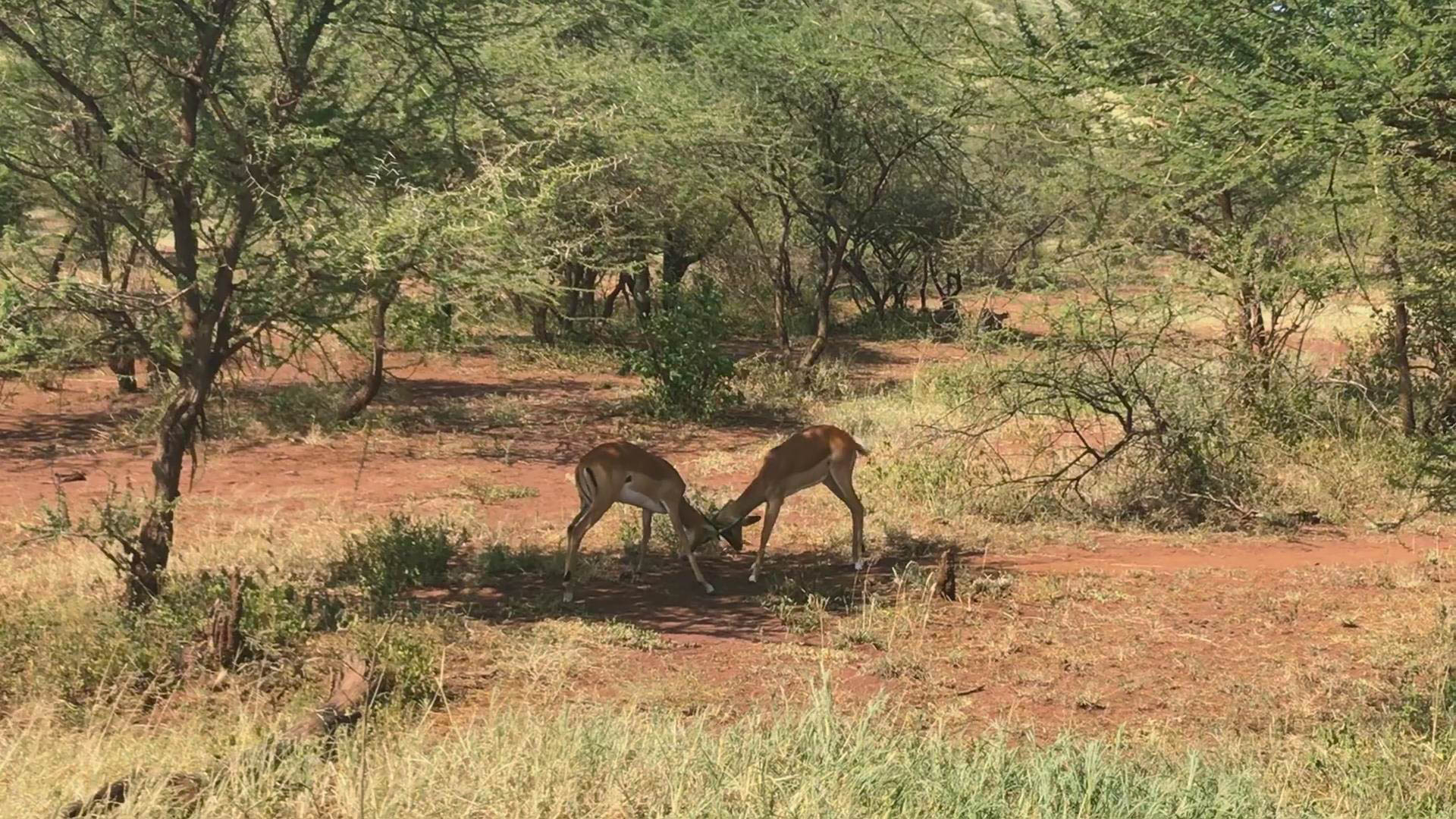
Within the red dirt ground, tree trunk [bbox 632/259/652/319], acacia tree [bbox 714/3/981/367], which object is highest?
acacia tree [bbox 714/3/981/367]

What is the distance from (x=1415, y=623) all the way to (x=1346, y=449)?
4.69 meters

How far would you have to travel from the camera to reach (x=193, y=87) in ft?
24.8

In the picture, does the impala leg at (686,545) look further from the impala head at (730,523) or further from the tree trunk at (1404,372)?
the tree trunk at (1404,372)

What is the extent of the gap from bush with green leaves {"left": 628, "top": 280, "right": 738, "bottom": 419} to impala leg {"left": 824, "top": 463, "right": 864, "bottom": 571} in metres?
7.24

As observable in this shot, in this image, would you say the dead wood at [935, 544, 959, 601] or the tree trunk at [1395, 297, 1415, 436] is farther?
the tree trunk at [1395, 297, 1415, 436]

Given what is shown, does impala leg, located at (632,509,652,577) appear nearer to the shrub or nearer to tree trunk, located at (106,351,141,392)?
the shrub

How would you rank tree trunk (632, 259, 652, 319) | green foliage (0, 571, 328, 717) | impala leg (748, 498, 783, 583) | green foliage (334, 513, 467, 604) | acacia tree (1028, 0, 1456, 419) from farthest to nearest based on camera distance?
tree trunk (632, 259, 652, 319) < impala leg (748, 498, 783, 583) < green foliage (334, 513, 467, 604) < green foliage (0, 571, 328, 717) < acacia tree (1028, 0, 1456, 419)

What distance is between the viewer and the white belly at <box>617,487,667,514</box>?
30.7 feet

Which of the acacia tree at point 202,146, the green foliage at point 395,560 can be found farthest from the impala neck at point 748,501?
the acacia tree at point 202,146

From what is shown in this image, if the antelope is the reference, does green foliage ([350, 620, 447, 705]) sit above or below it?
below

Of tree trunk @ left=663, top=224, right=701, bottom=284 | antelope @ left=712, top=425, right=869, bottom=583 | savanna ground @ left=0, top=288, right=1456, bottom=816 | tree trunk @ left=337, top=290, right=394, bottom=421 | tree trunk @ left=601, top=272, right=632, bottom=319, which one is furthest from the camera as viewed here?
tree trunk @ left=601, top=272, right=632, bottom=319

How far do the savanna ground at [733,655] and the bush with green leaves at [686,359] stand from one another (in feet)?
9.03

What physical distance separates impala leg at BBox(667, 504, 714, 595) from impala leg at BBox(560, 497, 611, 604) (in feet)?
1.71

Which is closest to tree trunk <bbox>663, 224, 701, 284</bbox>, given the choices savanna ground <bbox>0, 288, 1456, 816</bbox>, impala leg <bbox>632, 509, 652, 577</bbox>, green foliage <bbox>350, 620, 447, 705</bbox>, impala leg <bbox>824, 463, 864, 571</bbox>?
savanna ground <bbox>0, 288, 1456, 816</bbox>
